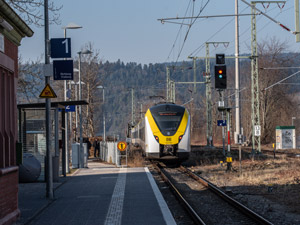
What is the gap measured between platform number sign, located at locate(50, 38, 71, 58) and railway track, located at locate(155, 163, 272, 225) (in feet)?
17.0

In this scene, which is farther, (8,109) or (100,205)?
(100,205)

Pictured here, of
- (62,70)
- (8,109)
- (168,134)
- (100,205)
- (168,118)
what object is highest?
(62,70)

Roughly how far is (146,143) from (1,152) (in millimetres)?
17742

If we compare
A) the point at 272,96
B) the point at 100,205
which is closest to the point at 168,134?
the point at 100,205

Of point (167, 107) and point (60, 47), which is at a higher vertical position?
point (60, 47)

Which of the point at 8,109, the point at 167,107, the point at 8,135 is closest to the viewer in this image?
the point at 8,135

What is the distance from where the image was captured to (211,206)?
1466cm

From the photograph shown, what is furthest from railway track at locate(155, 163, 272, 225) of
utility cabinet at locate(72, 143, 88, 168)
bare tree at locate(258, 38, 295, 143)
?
bare tree at locate(258, 38, 295, 143)

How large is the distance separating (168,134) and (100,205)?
14.1 meters

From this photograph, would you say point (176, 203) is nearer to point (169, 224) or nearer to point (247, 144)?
point (169, 224)

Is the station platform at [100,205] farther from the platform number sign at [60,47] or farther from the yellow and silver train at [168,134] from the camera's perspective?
A: the yellow and silver train at [168,134]

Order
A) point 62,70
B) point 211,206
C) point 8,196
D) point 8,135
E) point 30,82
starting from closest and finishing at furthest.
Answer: point 8,196, point 8,135, point 211,206, point 62,70, point 30,82

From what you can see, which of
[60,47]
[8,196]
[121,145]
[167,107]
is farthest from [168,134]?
[8,196]

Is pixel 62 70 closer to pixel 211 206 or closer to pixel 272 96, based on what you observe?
pixel 211 206
